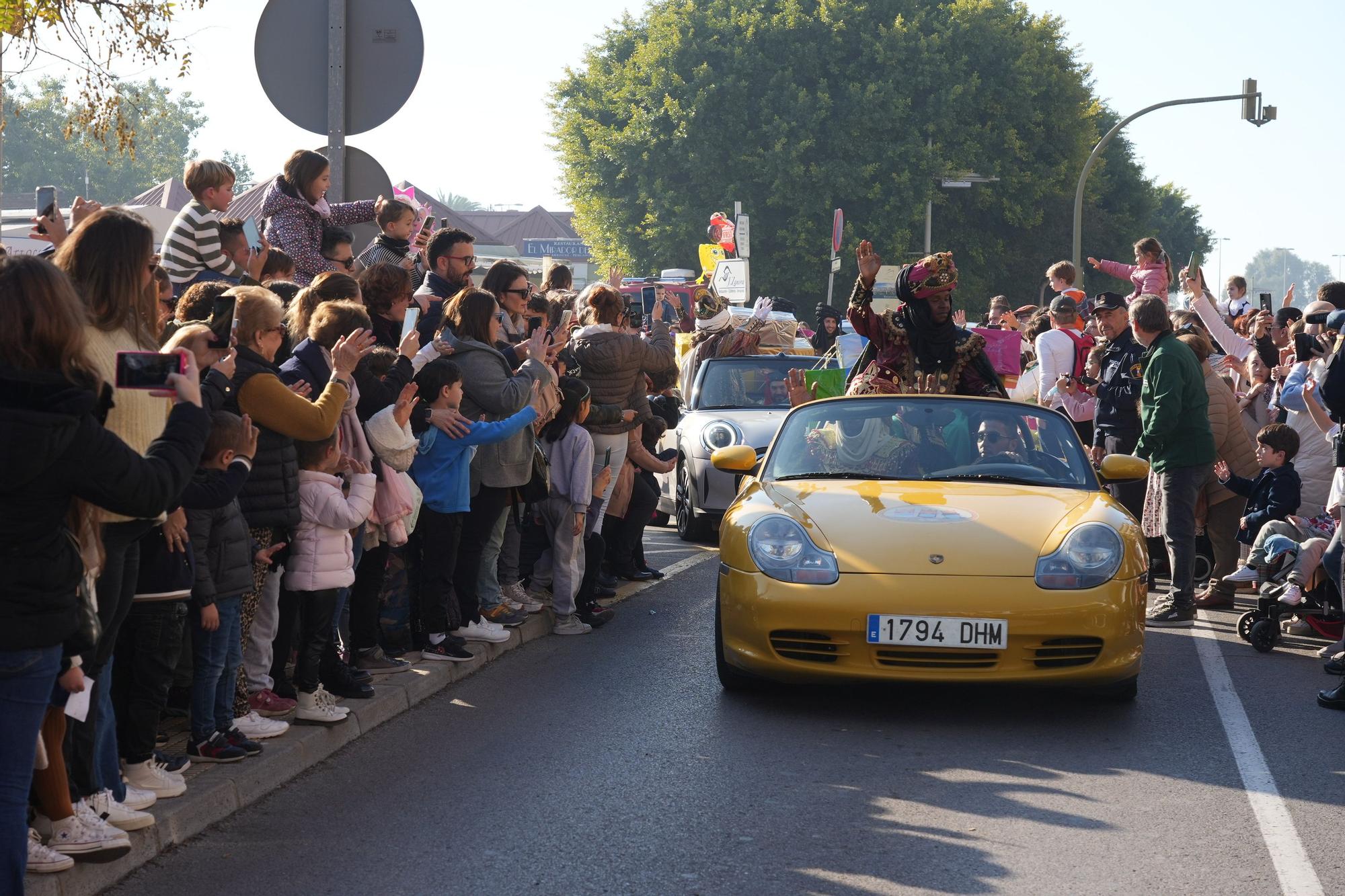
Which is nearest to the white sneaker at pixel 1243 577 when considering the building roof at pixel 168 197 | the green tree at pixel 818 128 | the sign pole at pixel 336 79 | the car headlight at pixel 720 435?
the car headlight at pixel 720 435

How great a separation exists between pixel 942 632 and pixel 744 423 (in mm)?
6924

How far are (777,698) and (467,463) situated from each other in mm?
1909

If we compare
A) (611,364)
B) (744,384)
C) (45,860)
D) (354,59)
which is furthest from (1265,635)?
(45,860)

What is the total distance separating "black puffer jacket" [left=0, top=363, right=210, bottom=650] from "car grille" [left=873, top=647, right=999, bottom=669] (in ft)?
12.4

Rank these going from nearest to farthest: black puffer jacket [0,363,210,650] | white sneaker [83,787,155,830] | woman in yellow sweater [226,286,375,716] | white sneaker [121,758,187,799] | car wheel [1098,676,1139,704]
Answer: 1. black puffer jacket [0,363,210,650]
2. white sneaker [83,787,155,830]
3. white sneaker [121,758,187,799]
4. woman in yellow sweater [226,286,375,716]
5. car wheel [1098,676,1139,704]

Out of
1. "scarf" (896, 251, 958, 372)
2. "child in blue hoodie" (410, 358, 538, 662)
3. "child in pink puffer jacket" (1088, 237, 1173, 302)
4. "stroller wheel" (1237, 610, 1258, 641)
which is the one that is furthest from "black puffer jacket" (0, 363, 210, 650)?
"child in pink puffer jacket" (1088, 237, 1173, 302)

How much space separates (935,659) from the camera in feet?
22.6

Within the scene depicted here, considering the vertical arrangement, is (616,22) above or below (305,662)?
above

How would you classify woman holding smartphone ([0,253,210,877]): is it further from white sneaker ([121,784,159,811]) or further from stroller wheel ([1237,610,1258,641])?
stroller wheel ([1237,610,1258,641])

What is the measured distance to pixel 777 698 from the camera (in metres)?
7.45

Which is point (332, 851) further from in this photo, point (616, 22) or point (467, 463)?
point (616, 22)

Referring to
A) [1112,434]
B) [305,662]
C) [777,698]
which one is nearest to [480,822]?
[305,662]

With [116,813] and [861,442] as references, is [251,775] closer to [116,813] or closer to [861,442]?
[116,813]

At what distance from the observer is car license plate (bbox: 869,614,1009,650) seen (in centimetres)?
679
